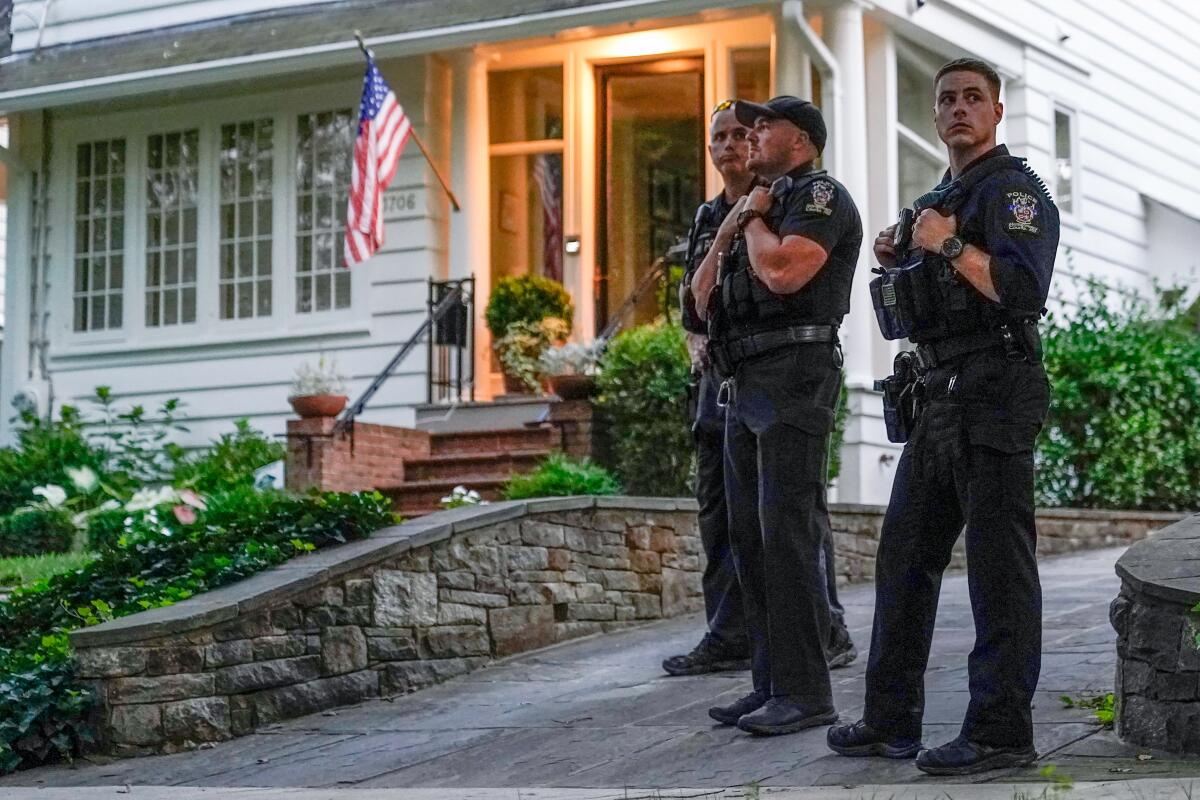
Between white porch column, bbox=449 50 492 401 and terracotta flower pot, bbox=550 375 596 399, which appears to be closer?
terracotta flower pot, bbox=550 375 596 399

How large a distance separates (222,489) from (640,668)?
5.78m

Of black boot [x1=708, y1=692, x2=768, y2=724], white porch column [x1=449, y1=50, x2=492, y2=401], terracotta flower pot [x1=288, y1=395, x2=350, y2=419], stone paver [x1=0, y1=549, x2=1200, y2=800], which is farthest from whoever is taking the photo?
white porch column [x1=449, y1=50, x2=492, y2=401]

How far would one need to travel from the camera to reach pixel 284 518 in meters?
8.50

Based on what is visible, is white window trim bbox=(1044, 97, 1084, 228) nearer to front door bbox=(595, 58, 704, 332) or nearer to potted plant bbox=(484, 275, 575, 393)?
front door bbox=(595, 58, 704, 332)

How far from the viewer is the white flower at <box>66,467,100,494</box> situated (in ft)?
43.3

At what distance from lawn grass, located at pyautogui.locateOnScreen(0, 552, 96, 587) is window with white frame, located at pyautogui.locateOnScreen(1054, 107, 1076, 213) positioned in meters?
8.88

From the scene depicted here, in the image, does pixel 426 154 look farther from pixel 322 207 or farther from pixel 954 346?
pixel 954 346

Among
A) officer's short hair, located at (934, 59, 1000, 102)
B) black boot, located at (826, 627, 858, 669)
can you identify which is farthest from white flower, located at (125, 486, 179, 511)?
officer's short hair, located at (934, 59, 1000, 102)

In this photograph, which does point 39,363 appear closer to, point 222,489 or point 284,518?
point 222,489

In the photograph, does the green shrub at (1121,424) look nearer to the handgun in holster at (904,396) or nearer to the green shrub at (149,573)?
the green shrub at (149,573)

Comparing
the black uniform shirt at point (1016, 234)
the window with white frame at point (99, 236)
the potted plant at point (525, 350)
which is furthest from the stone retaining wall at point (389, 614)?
the window with white frame at point (99, 236)

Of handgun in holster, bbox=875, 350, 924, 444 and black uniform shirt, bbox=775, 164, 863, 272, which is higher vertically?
black uniform shirt, bbox=775, 164, 863, 272

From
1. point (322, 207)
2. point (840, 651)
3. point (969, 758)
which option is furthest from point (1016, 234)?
point (322, 207)

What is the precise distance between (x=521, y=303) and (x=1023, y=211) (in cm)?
886
